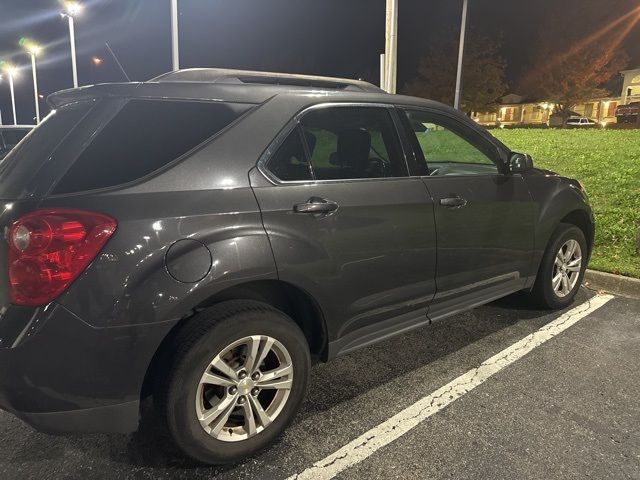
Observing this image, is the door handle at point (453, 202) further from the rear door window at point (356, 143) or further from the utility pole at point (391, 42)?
the utility pole at point (391, 42)

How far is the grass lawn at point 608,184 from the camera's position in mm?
5523

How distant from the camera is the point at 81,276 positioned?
6.44ft

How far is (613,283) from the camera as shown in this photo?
4.91 meters

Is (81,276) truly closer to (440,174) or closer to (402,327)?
(402,327)

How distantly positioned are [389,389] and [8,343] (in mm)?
2037

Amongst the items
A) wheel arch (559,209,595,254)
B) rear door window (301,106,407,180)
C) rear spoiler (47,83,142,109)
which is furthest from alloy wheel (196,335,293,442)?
wheel arch (559,209,595,254)

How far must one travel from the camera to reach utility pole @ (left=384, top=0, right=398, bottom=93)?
8.48 meters

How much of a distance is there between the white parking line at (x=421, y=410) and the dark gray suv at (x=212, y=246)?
0.31m

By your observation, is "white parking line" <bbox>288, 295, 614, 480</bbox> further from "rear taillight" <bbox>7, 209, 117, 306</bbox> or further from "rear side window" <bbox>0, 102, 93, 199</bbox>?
"rear side window" <bbox>0, 102, 93, 199</bbox>

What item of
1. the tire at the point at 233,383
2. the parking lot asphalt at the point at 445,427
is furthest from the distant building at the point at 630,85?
the tire at the point at 233,383

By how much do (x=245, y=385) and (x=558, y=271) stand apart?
2.99 m

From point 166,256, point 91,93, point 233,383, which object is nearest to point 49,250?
point 166,256

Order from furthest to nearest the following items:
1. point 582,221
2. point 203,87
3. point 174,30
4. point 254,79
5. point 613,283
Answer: point 174,30
point 613,283
point 582,221
point 254,79
point 203,87

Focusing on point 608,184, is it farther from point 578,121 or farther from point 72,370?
point 578,121
